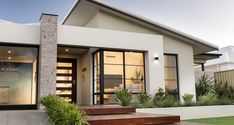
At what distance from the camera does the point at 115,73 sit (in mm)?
11922

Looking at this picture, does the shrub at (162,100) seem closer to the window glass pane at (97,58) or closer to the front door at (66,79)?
the window glass pane at (97,58)

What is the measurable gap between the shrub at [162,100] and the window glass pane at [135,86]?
33.2 inches

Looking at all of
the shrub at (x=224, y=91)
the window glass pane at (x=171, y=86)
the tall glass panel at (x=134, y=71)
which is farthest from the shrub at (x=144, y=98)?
the shrub at (x=224, y=91)

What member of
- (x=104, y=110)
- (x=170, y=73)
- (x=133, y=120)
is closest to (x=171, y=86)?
(x=170, y=73)

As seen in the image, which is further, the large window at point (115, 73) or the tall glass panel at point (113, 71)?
the tall glass panel at point (113, 71)

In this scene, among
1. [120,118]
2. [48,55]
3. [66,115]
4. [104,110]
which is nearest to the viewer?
[66,115]

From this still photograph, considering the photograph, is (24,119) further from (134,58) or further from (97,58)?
(134,58)

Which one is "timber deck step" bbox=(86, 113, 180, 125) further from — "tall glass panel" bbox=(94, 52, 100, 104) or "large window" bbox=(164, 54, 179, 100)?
"large window" bbox=(164, 54, 179, 100)

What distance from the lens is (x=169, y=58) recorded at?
47.4 feet

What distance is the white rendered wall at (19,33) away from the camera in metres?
9.97

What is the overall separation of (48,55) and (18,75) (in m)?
1.51

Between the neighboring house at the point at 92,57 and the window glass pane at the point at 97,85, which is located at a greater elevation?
the neighboring house at the point at 92,57

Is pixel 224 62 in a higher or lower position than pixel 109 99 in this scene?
higher

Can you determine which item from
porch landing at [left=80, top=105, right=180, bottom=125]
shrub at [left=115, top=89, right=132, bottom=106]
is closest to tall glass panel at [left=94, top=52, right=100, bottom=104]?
Result: shrub at [left=115, top=89, right=132, bottom=106]
